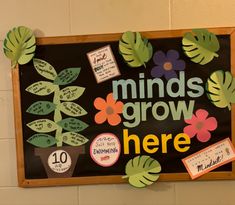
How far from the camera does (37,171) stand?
1129 millimetres

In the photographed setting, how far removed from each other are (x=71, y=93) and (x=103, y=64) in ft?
0.49

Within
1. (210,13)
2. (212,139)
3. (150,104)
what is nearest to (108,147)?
(150,104)

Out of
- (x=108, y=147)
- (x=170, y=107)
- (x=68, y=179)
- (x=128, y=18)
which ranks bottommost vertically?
(x=68, y=179)

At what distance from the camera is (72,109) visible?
3.66 ft

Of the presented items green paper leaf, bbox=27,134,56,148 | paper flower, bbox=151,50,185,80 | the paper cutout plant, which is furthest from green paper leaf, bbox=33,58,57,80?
paper flower, bbox=151,50,185,80

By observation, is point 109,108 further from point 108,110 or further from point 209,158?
point 209,158

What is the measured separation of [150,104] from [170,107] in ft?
0.23

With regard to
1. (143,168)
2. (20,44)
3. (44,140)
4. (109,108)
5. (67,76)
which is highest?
(20,44)

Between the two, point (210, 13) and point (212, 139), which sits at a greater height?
point (210, 13)

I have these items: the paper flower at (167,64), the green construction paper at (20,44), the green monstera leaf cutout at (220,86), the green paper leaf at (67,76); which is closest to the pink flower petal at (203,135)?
the green monstera leaf cutout at (220,86)

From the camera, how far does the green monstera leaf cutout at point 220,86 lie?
3.56ft

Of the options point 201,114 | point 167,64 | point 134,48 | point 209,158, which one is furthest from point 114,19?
point 209,158

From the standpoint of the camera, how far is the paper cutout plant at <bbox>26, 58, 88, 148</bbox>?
3.63 ft

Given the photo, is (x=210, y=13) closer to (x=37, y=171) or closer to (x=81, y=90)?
(x=81, y=90)
